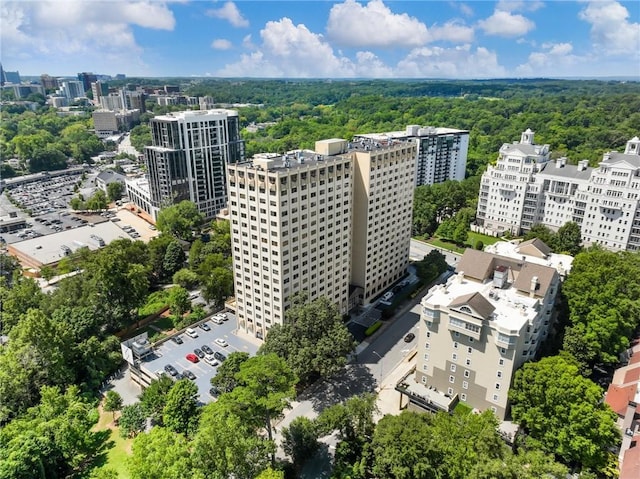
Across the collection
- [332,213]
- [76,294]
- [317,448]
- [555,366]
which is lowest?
[317,448]

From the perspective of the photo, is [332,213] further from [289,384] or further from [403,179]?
[289,384]

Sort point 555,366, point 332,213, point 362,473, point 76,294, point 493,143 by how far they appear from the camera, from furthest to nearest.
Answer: point 493,143 < point 76,294 < point 332,213 < point 555,366 < point 362,473

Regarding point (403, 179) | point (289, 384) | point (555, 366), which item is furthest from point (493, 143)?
point (289, 384)

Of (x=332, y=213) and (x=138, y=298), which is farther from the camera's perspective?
(x=138, y=298)

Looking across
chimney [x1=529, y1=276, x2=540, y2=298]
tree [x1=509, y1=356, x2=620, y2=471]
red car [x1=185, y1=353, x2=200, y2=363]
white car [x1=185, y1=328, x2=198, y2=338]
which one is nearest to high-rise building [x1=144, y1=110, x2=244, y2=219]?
white car [x1=185, y1=328, x2=198, y2=338]

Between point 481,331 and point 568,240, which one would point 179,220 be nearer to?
point 481,331

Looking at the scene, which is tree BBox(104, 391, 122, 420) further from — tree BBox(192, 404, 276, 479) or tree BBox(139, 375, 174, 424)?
tree BBox(192, 404, 276, 479)

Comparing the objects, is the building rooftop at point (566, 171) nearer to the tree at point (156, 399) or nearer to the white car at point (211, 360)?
the white car at point (211, 360)

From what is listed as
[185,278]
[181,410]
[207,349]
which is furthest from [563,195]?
[181,410]
